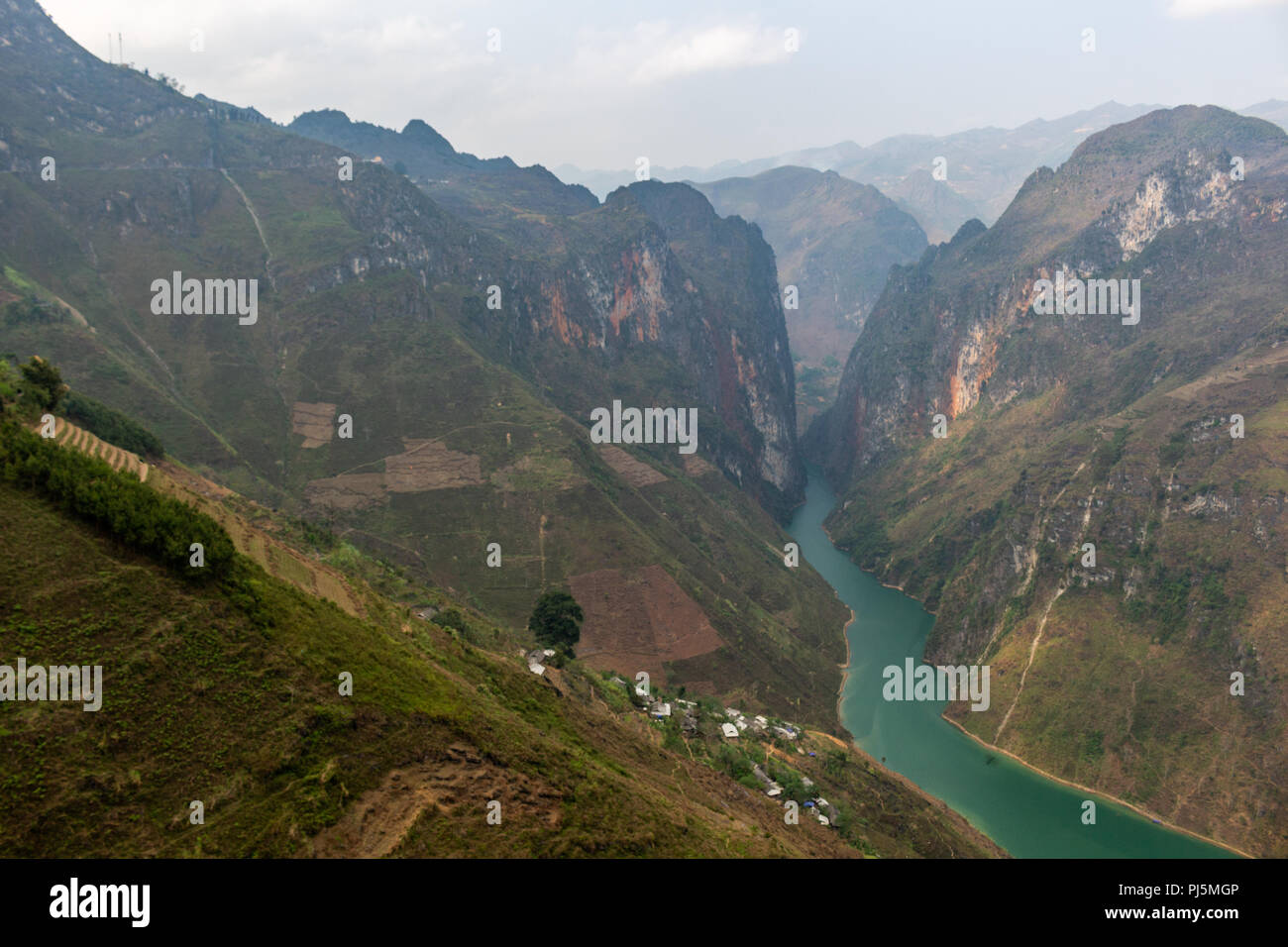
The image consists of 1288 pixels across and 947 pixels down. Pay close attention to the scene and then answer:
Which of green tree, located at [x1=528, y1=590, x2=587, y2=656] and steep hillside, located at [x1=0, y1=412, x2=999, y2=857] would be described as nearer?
steep hillside, located at [x1=0, y1=412, x2=999, y2=857]

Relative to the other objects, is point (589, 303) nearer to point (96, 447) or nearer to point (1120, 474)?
point (1120, 474)

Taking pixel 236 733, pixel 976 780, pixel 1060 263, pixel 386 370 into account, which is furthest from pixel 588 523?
pixel 1060 263

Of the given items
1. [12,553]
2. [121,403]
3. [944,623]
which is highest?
[121,403]

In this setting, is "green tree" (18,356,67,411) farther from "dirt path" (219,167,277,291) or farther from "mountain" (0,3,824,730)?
"dirt path" (219,167,277,291)

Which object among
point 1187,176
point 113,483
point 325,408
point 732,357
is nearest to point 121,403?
point 325,408

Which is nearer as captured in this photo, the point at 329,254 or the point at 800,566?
the point at 329,254

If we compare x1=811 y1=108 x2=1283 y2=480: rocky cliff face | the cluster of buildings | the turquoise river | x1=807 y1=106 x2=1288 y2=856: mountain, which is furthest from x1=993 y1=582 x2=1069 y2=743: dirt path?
x1=811 y1=108 x2=1283 y2=480: rocky cliff face
